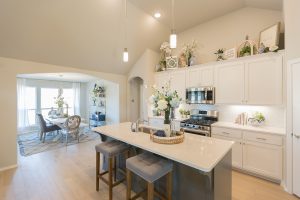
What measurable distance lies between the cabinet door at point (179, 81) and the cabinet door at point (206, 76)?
21.1 inches

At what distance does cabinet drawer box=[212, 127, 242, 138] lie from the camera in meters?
2.96

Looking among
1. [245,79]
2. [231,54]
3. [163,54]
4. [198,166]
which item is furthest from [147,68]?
[198,166]

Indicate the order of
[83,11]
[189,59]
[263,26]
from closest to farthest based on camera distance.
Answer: [83,11]
[263,26]
[189,59]

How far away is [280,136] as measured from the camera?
8.30 feet

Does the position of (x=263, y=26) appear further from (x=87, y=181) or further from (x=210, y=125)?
(x=87, y=181)

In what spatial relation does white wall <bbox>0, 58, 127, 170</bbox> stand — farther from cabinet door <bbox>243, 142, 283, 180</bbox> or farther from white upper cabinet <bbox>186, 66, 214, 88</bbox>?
cabinet door <bbox>243, 142, 283, 180</bbox>

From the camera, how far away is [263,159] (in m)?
2.67

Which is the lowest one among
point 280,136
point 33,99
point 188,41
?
point 280,136

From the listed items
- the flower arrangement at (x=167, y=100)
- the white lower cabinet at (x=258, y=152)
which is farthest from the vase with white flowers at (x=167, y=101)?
the white lower cabinet at (x=258, y=152)

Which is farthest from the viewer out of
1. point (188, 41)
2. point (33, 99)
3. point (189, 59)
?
point (33, 99)

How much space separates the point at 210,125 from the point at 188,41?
8.77 ft

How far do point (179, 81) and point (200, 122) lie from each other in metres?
1.33

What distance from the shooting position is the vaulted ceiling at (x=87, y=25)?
271cm

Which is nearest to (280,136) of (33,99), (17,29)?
(17,29)
